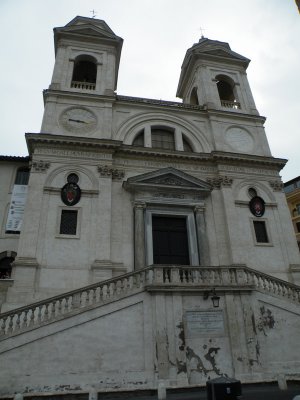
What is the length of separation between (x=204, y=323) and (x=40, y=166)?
34.5 feet

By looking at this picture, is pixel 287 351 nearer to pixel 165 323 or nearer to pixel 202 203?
pixel 165 323

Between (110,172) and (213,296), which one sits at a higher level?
(110,172)

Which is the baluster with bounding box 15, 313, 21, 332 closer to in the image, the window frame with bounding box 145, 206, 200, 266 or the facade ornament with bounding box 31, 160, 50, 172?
the window frame with bounding box 145, 206, 200, 266

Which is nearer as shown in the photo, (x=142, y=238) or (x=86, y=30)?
(x=142, y=238)

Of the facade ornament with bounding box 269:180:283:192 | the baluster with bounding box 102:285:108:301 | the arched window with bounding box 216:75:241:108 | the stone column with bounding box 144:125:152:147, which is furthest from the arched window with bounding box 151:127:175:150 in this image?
the baluster with bounding box 102:285:108:301

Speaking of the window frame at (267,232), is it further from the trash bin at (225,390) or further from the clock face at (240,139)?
the trash bin at (225,390)

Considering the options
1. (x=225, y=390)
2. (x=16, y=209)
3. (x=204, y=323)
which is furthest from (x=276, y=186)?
(x=225, y=390)

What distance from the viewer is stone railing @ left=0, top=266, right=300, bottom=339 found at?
999cm

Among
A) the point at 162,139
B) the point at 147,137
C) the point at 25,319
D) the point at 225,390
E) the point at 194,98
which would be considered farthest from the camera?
the point at 194,98

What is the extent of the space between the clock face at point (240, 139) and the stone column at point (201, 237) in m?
5.44

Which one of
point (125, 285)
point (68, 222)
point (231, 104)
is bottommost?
point (125, 285)

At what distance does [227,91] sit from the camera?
25281 mm

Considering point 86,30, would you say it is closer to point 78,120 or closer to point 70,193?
point 78,120

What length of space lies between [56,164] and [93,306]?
8463 millimetres
